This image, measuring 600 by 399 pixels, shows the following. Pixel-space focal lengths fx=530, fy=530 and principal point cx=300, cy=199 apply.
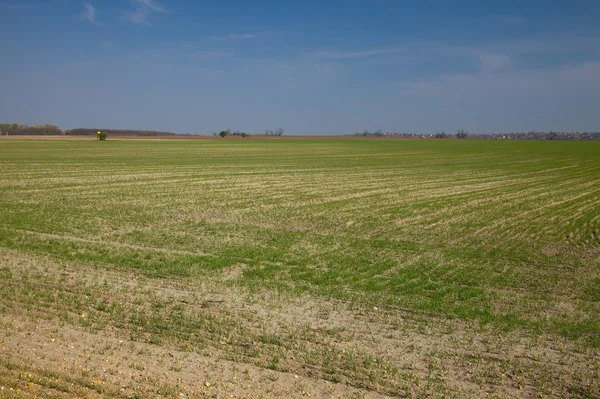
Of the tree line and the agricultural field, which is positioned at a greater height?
the tree line

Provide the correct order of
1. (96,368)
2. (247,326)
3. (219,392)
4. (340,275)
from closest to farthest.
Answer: (219,392)
(96,368)
(247,326)
(340,275)

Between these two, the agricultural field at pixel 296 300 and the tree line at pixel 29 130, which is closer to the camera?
the agricultural field at pixel 296 300

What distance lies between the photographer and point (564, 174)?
4588cm

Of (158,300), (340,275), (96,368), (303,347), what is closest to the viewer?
(96,368)

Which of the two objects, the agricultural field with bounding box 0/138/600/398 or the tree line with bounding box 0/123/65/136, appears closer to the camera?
the agricultural field with bounding box 0/138/600/398

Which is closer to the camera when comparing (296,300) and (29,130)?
(296,300)

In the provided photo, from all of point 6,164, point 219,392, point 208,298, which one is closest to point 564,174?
point 208,298

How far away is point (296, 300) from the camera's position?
1142cm

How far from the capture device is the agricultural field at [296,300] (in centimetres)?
770

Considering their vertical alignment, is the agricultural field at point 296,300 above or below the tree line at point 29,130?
below

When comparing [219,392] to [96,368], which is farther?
[96,368]

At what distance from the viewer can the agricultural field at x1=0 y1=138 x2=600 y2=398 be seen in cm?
770

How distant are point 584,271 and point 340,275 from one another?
6.79m

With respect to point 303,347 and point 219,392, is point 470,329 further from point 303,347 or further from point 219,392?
point 219,392
